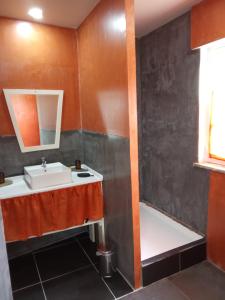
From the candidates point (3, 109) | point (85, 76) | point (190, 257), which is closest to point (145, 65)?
point (85, 76)

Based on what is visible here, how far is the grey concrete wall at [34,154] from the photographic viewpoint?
2213mm

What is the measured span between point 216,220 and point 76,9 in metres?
2.24

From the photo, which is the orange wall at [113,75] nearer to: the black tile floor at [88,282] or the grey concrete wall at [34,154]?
the black tile floor at [88,282]

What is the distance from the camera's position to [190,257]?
6.77 feet

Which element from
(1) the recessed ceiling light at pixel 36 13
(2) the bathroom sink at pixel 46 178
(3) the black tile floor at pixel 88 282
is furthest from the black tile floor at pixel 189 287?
(1) the recessed ceiling light at pixel 36 13

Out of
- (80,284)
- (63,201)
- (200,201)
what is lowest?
(80,284)

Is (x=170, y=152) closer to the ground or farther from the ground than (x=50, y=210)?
farther from the ground

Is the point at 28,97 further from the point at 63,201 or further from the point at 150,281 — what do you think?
the point at 150,281

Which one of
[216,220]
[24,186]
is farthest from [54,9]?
[216,220]

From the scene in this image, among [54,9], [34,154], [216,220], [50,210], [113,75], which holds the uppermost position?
[54,9]

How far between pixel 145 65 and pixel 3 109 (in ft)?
5.71

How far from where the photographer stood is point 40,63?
7.41 ft

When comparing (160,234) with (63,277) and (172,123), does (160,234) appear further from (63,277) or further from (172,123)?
(172,123)

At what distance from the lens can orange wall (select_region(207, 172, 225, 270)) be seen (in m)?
1.98
